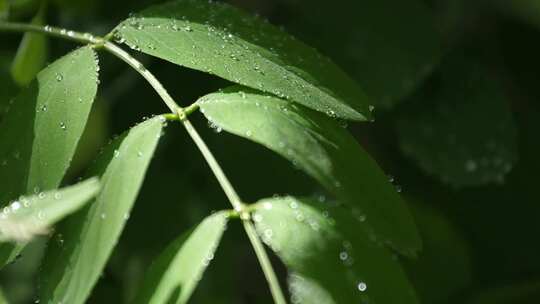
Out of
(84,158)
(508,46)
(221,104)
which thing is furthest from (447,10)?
(221,104)

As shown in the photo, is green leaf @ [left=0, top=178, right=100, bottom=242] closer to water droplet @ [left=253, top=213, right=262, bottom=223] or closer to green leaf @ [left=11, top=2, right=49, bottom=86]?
water droplet @ [left=253, top=213, right=262, bottom=223]

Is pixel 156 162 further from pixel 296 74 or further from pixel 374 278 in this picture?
pixel 374 278

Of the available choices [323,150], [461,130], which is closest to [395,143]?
[461,130]

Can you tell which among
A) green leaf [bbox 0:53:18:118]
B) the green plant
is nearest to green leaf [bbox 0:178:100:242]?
the green plant

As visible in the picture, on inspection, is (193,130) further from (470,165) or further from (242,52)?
(470,165)

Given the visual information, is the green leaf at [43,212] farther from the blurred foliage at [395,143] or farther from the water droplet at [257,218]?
the blurred foliage at [395,143]

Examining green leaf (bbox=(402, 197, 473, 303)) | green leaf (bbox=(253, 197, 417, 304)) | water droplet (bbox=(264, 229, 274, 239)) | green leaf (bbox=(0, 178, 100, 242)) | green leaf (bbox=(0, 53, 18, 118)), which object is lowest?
green leaf (bbox=(253, 197, 417, 304))
